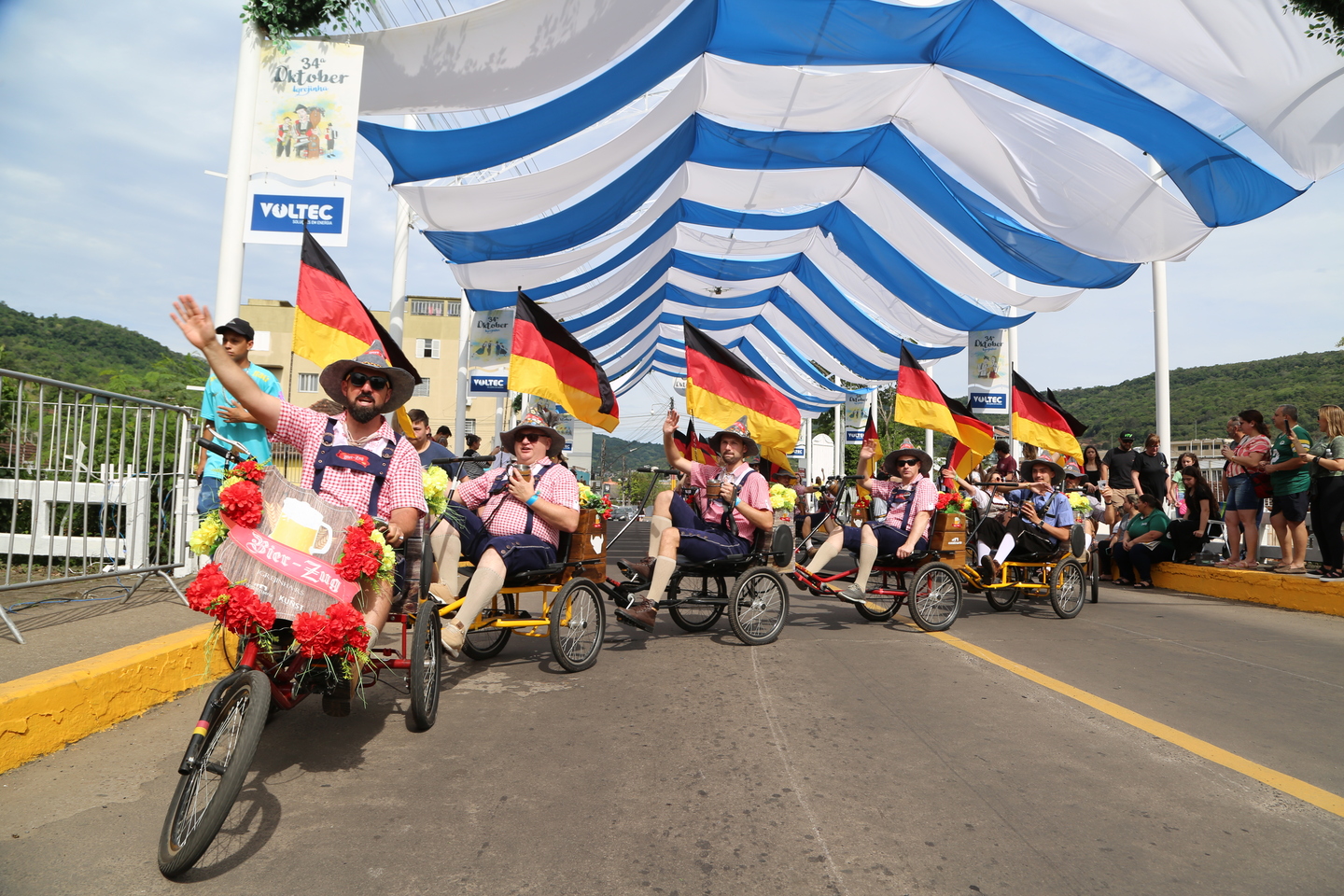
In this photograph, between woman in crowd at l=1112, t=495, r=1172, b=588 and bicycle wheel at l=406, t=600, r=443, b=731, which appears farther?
A: woman in crowd at l=1112, t=495, r=1172, b=588

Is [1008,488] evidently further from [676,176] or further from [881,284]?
[881,284]

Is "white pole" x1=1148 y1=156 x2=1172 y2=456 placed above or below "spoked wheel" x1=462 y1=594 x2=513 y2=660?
above

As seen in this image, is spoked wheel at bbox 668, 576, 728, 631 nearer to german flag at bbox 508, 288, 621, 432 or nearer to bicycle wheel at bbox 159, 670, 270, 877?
german flag at bbox 508, 288, 621, 432

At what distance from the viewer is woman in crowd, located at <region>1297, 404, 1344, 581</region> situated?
9203 millimetres

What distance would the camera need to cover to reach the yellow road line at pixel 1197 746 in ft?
11.9

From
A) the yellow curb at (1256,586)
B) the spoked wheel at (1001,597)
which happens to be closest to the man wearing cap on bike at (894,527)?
the spoked wheel at (1001,597)

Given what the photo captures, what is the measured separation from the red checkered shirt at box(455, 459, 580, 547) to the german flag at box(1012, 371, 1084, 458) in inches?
361

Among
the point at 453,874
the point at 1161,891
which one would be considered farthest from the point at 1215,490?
the point at 453,874

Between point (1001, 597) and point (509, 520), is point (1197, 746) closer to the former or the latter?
point (509, 520)

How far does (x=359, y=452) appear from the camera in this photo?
4184mm

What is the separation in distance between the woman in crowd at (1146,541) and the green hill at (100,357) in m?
18.8

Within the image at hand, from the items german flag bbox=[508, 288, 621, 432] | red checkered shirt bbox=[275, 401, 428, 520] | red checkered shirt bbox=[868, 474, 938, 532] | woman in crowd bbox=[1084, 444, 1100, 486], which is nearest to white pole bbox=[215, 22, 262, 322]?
german flag bbox=[508, 288, 621, 432]

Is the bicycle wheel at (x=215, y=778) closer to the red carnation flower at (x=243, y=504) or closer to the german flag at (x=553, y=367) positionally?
the red carnation flower at (x=243, y=504)

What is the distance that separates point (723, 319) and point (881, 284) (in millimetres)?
6410
